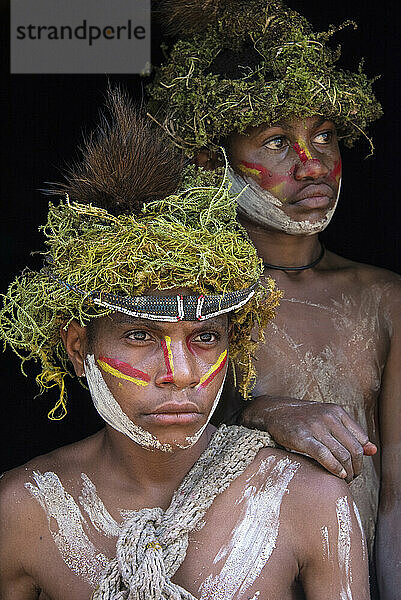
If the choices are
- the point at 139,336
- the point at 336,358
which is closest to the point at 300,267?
the point at 336,358

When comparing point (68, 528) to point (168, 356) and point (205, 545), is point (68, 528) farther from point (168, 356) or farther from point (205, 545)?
point (168, 356)

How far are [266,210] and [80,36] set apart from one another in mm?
1313

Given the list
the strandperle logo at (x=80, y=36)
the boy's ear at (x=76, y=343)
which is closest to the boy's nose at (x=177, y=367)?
the boy's ear at (x=76, y=343)

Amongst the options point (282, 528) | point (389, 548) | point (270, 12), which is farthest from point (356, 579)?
point (270, 12)

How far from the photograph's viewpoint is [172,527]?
2.70m

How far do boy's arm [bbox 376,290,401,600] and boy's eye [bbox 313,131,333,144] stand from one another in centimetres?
66

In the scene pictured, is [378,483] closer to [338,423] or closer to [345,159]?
[338,423]

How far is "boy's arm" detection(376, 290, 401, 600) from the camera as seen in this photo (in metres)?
3.30

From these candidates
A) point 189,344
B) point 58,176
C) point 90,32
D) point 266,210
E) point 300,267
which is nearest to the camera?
point 189,344

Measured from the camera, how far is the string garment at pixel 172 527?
2.58m

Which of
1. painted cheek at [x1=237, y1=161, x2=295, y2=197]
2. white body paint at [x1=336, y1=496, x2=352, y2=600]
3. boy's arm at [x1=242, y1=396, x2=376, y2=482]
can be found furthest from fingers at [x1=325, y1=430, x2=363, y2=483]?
painted cheek at [x1=237, y1=161, x2=295, y2=197]

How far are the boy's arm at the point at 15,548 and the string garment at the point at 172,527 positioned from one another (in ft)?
1.12

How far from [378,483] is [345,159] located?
1889 millimetres

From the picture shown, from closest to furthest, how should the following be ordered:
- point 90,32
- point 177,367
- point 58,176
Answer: point 177,367 < point 90,32 < point 58,176
